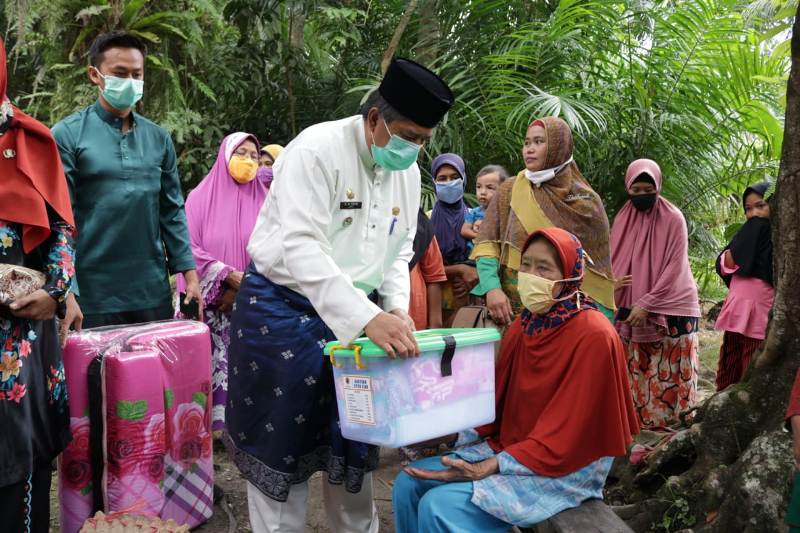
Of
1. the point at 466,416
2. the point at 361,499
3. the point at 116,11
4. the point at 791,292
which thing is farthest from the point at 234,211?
the point at 116,11

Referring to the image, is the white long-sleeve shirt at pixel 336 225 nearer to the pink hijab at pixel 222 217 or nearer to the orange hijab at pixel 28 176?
the orange hijab at pixel 28 176

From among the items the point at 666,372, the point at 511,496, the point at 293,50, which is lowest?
the point at 666,372

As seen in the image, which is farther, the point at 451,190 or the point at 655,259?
the point at 451,190

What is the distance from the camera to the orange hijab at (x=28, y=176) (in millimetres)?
2207

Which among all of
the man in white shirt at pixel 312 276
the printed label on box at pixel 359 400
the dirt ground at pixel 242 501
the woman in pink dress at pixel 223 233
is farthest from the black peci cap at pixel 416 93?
the woman in pink dress at pixel 223 233

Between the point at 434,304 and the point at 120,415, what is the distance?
214 centimetres

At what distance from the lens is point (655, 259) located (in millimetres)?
4727

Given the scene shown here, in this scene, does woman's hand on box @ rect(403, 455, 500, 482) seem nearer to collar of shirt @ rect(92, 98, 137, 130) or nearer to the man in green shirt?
the man in green shirt

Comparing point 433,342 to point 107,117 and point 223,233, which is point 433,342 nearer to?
point 107,117

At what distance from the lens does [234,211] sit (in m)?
4.41

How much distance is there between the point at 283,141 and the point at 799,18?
6.28 metres

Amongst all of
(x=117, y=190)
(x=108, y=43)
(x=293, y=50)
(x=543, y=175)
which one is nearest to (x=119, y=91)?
(x=108, y=43)

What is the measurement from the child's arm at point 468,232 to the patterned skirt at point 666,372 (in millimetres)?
1296

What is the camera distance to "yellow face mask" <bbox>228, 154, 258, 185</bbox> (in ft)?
14.5
